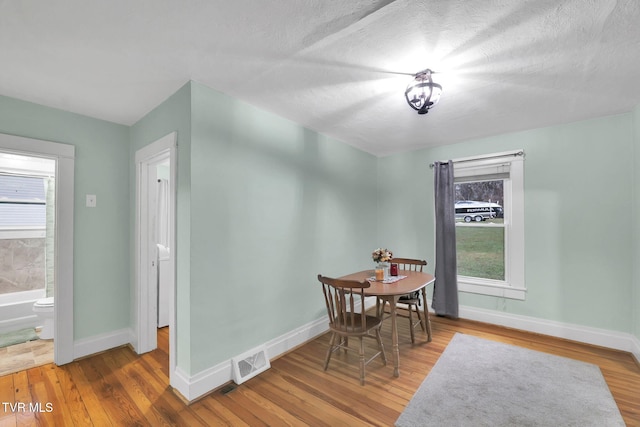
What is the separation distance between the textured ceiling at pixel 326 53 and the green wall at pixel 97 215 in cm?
21

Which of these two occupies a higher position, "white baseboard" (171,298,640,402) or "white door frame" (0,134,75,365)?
"white door frame" (0,134,75,365)

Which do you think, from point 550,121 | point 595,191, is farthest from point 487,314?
point 550,121

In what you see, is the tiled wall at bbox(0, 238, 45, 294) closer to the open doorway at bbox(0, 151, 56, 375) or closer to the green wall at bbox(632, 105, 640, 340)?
the open doorway at bbox(0, 151, 56, 375)

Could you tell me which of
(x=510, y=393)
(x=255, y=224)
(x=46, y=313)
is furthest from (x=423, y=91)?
(x=46, y=313)

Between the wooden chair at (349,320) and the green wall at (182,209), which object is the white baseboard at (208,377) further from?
the wooden chair at (349,320)

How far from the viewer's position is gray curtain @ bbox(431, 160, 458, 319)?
377 centimetres

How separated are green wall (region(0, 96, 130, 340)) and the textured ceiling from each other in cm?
21

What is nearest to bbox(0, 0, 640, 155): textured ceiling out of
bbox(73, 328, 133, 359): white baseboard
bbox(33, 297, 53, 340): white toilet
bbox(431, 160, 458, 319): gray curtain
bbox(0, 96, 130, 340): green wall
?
bbox(0, 96, 130, 340): green wall

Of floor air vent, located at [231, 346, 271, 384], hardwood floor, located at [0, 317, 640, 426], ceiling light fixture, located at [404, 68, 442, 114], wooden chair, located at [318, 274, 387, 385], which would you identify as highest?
ceiling light fixture, located at [404, 68, 442, 114]

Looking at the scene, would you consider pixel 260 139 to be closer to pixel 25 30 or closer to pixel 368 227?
pixel 25 30

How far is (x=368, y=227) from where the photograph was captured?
4.36 meters

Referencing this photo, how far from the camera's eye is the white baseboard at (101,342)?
2.72 metres

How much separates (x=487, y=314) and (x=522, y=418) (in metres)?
1.90

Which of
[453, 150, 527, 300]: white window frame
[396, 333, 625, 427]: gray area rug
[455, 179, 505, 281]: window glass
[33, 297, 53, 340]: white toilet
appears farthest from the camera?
[455, 179, 505, 281]: window glass
